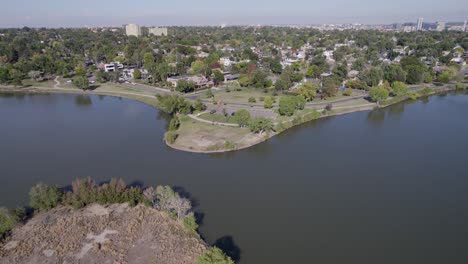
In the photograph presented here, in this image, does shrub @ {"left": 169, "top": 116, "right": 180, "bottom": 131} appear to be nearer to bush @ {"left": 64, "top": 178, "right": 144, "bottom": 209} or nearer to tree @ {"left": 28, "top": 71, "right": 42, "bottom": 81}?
bush @ {"left": 64, "top": 178, "right": 144, "bottom": 209}

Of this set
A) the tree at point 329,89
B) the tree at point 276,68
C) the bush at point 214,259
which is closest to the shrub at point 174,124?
the bush at point 214,259

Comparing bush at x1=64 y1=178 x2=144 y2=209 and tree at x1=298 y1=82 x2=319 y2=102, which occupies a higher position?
tree at x1=298 y1=82 x2=319 y2=102

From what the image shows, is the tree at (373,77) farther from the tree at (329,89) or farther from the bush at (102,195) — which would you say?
the bush at (102,195)

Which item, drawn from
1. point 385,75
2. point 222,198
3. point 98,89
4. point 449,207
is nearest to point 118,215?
point 222,198

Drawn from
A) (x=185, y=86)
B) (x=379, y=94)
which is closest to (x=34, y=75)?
(x=185, y=86)

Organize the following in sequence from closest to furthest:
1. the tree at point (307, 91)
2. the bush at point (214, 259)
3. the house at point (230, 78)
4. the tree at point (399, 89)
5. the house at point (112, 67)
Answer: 1. the bush at point (214, 259)
2. the tree at point (307, 91)
3. the tree at point (399, 89)
4. the house at point (230, 78)
5. the house at point (112, 67)

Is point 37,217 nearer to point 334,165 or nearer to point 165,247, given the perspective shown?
point 165,247

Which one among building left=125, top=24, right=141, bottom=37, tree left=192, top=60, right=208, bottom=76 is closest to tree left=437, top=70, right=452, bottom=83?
tree left=192, top=60, right=208, bottom=76
